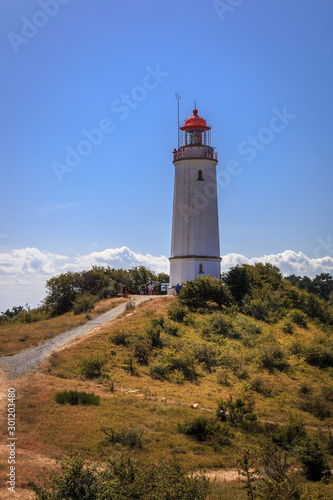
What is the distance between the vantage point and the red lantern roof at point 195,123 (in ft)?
108

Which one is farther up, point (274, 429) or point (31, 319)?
point (31, 319)

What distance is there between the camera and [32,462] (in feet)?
31.0

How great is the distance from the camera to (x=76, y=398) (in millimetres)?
13805

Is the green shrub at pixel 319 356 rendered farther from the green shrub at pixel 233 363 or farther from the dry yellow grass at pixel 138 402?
the green shrub at pixel 233 363

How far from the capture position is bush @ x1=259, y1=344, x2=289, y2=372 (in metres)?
19.6

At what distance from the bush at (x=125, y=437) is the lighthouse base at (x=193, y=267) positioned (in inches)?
814

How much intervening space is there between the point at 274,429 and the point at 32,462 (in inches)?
285

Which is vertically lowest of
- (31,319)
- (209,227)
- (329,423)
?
(329,423)

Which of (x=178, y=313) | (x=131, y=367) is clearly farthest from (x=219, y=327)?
(x=131, y=367)

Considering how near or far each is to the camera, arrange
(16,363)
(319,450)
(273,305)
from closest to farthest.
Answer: (319,450), (16,363), (273,305)

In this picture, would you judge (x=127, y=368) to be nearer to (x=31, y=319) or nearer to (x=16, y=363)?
(x=16, y=363)

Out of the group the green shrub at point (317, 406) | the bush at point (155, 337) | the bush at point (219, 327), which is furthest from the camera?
the bush at point (219, 327)

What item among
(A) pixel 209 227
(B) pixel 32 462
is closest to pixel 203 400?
(B) pixel 32 462

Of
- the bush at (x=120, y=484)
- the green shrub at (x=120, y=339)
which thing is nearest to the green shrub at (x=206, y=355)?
the green shrub at (x=120, y=339)
